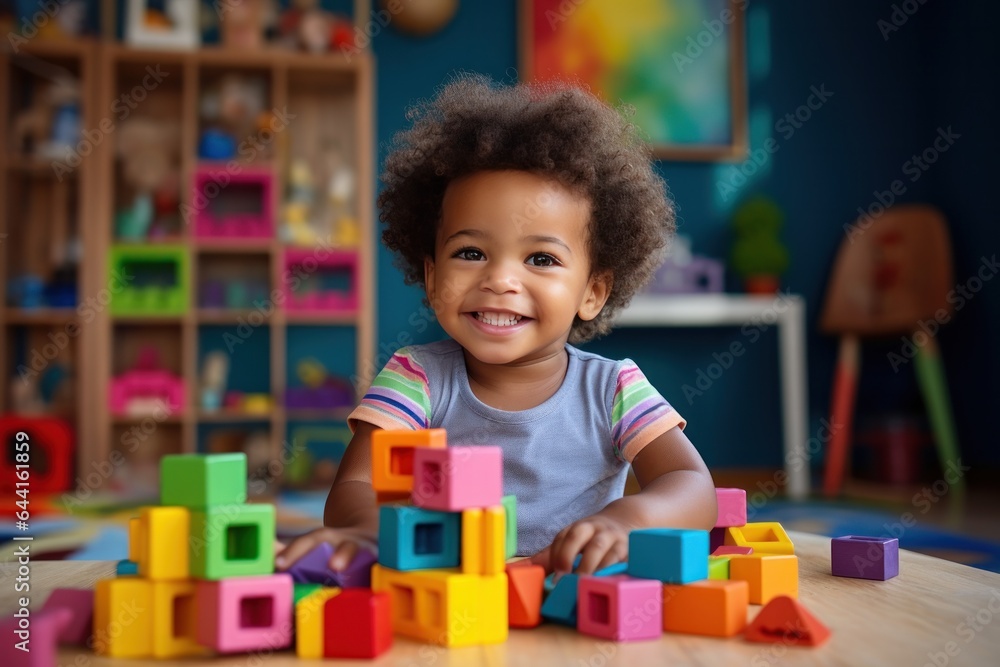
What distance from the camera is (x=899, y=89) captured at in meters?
→ 3.88

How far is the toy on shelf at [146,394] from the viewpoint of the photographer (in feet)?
10.9

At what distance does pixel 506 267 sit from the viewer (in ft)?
3.20

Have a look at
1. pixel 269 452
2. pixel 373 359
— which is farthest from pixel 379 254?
pixel 269 452

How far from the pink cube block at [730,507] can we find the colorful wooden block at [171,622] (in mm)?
489

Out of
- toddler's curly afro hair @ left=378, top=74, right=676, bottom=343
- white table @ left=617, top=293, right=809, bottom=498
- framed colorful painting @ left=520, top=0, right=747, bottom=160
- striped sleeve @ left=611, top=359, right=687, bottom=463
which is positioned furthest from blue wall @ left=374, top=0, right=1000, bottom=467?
striped sleeve @ left=611, top=359, right=687, bottom=463

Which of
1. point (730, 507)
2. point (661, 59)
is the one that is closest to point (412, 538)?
point (730, 507)

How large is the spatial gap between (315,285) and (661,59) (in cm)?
154

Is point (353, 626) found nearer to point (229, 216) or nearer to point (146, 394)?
point (146, 394)

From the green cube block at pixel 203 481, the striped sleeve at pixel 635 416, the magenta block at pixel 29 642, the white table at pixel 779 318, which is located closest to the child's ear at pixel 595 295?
the striped sleeve at pixel 635 416

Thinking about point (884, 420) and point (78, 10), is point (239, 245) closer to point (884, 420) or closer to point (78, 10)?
point (78, 10)

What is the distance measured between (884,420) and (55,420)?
2.82 m

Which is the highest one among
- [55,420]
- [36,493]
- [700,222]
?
[700,222]

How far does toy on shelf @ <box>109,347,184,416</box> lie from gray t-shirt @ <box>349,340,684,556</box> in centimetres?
249

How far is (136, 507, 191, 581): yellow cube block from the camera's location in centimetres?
55
